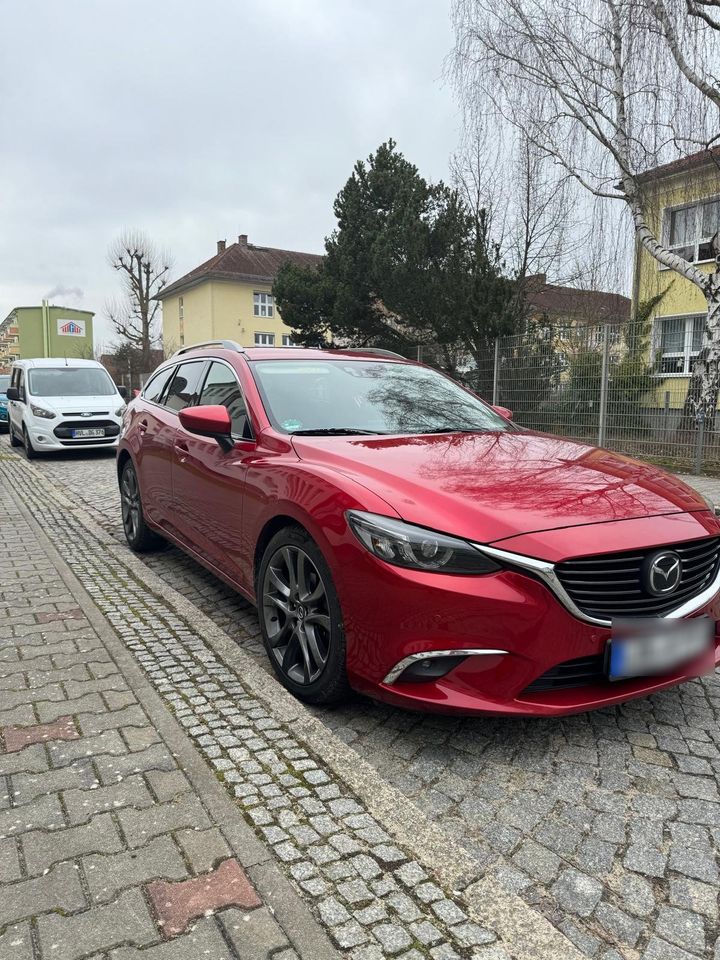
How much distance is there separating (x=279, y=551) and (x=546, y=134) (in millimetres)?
13183

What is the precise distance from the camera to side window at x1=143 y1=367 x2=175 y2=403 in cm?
572

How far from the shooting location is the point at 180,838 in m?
2.22

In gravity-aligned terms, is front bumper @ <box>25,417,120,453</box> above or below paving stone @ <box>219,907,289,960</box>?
above

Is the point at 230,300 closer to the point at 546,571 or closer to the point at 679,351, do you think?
the point at 679,351

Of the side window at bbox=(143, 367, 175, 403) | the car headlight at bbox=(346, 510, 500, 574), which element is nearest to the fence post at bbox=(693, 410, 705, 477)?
the side window at bbox=(143, 367, 175, 403)

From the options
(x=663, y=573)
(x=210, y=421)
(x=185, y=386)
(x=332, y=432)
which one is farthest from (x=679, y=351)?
(x=663, y=573)

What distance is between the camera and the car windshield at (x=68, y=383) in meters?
14.4

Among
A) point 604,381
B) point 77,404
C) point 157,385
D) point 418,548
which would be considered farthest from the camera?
point 77,404

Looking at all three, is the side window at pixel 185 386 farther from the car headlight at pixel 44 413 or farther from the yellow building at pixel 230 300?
the yellow building at pixel 230 300

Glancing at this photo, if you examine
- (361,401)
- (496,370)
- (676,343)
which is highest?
(676,343)

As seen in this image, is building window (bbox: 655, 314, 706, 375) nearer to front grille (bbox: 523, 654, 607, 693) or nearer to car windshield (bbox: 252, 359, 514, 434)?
car windshield (bbox: 252, 359, 514, 434)

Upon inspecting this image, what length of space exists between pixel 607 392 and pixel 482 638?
30.5 ft

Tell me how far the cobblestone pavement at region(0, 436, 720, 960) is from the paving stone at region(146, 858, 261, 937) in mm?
674

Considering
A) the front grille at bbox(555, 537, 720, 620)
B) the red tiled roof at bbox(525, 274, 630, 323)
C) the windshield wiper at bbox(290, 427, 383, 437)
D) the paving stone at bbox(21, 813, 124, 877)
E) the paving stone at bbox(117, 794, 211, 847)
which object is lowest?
the paving stone at bbox(21, 813, 124, 877)
